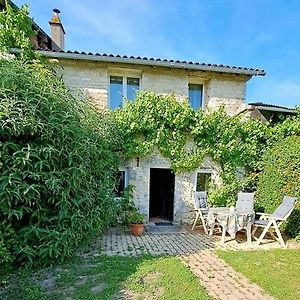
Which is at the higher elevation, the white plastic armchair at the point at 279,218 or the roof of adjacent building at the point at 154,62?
the roof of adjacent building at the point at 154,62

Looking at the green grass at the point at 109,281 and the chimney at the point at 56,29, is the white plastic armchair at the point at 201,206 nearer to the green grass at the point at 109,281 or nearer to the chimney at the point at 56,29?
the green grass at the point at 109,281

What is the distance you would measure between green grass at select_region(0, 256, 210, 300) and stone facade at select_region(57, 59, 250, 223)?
13.1ft

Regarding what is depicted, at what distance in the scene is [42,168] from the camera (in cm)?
495

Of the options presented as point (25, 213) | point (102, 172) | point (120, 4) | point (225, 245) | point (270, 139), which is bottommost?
point (225, 245)

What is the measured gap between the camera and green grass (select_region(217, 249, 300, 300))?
14.6 ft

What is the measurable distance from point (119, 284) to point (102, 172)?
293 cm

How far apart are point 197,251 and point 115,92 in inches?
246

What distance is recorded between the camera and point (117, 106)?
9.73 meters

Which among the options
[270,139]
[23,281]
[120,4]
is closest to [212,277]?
[23,281]

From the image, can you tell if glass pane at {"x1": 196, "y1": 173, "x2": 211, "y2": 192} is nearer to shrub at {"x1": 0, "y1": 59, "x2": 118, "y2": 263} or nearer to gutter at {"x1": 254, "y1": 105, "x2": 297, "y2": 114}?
gutter at {"x1": 254, "y1": 105, "x2": 297, "y2": 114}

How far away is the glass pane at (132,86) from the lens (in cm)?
984

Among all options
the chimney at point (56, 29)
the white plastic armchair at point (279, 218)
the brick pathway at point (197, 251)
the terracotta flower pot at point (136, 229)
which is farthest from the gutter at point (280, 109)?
the chimney at point (56, 29)

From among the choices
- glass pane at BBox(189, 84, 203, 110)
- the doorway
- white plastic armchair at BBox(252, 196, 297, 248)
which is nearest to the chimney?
glass pane at BBox(189, 84, 203, 110)

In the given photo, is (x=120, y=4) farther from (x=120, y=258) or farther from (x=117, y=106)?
(x=120, y=258)
